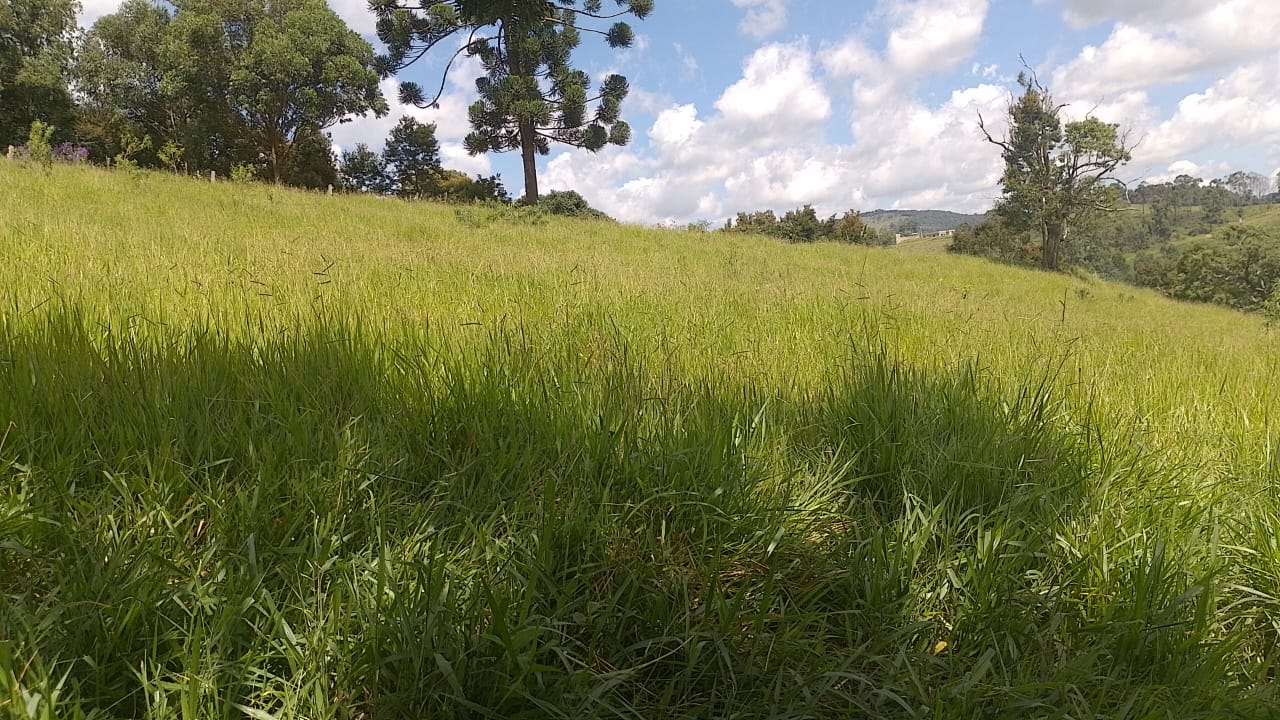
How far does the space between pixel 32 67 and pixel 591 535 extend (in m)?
40.8

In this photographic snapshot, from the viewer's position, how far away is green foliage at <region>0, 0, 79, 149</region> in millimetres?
27312

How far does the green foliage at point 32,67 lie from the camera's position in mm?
27312

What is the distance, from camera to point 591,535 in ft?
4.68

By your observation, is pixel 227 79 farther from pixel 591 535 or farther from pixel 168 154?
pixel 591 535

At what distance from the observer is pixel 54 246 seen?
4.09 meters

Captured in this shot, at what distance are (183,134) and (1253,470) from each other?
38.7 m

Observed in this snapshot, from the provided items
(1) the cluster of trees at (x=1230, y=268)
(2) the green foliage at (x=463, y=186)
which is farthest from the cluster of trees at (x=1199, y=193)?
(2) the green foliage at (x=463, y=186)

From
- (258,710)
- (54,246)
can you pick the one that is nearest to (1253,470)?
(258,710)

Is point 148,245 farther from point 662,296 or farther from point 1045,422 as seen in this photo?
point 1045,422

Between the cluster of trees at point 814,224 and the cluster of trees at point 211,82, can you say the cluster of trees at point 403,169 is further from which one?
the cluster of trees at point 814,224

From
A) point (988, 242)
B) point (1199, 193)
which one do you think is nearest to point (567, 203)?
point (988, 242)

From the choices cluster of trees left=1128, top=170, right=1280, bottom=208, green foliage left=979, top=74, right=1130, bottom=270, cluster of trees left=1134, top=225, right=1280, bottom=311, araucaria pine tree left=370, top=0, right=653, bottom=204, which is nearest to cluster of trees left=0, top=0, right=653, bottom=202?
araucaria pine tree left=370, top=0, right=653, bottom=204

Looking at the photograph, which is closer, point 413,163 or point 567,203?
point 567,203

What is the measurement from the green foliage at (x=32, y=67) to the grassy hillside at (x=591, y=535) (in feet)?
124
